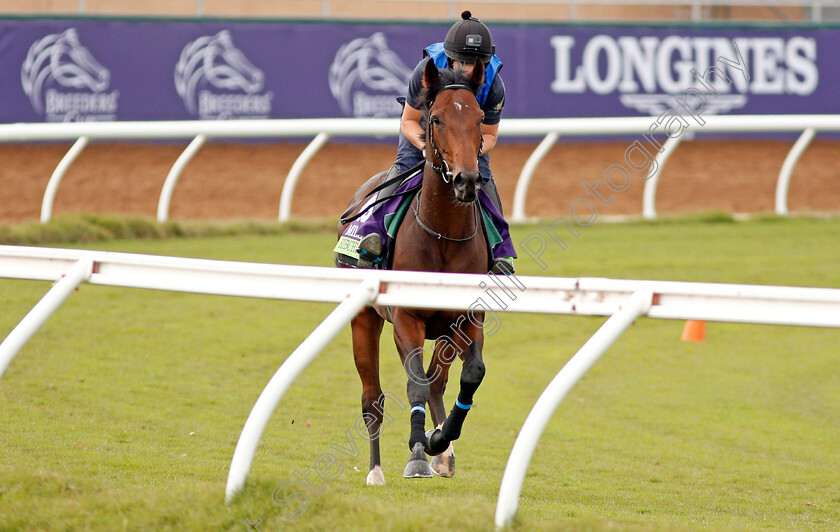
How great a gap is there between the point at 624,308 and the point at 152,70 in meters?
13.1

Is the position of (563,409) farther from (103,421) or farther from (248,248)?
(248,248)

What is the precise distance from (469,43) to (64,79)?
36.3 feet

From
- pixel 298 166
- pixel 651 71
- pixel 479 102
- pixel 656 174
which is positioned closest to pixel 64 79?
pixel 298 166

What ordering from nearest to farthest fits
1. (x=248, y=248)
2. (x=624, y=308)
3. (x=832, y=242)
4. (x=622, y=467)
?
(x=624, y=308) < (x=622, y=467) < (x=248, y=248) < (x=832, y=242)

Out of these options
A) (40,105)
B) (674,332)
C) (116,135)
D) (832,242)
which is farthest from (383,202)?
(40,105)

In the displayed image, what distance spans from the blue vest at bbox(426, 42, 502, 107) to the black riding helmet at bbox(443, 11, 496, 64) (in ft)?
0.29

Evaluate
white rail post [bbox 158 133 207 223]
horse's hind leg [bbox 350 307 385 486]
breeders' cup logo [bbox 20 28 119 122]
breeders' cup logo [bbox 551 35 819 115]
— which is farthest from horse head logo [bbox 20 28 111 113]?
horse's hind leg [bbox 350 307 385 486]

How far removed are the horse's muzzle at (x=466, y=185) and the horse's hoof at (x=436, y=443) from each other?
107 cm

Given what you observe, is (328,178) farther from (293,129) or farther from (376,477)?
(376,477)

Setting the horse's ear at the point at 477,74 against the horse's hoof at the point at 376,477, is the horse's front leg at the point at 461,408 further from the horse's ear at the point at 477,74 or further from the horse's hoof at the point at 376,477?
the horse's ear at the point at 477,74

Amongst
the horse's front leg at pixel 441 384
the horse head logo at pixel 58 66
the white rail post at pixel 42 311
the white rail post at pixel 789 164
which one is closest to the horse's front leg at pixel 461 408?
the horse's front leg at pixel 441 384

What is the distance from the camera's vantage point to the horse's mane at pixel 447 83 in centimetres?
466

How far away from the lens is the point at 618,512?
4.09 meters

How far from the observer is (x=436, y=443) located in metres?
4.52
